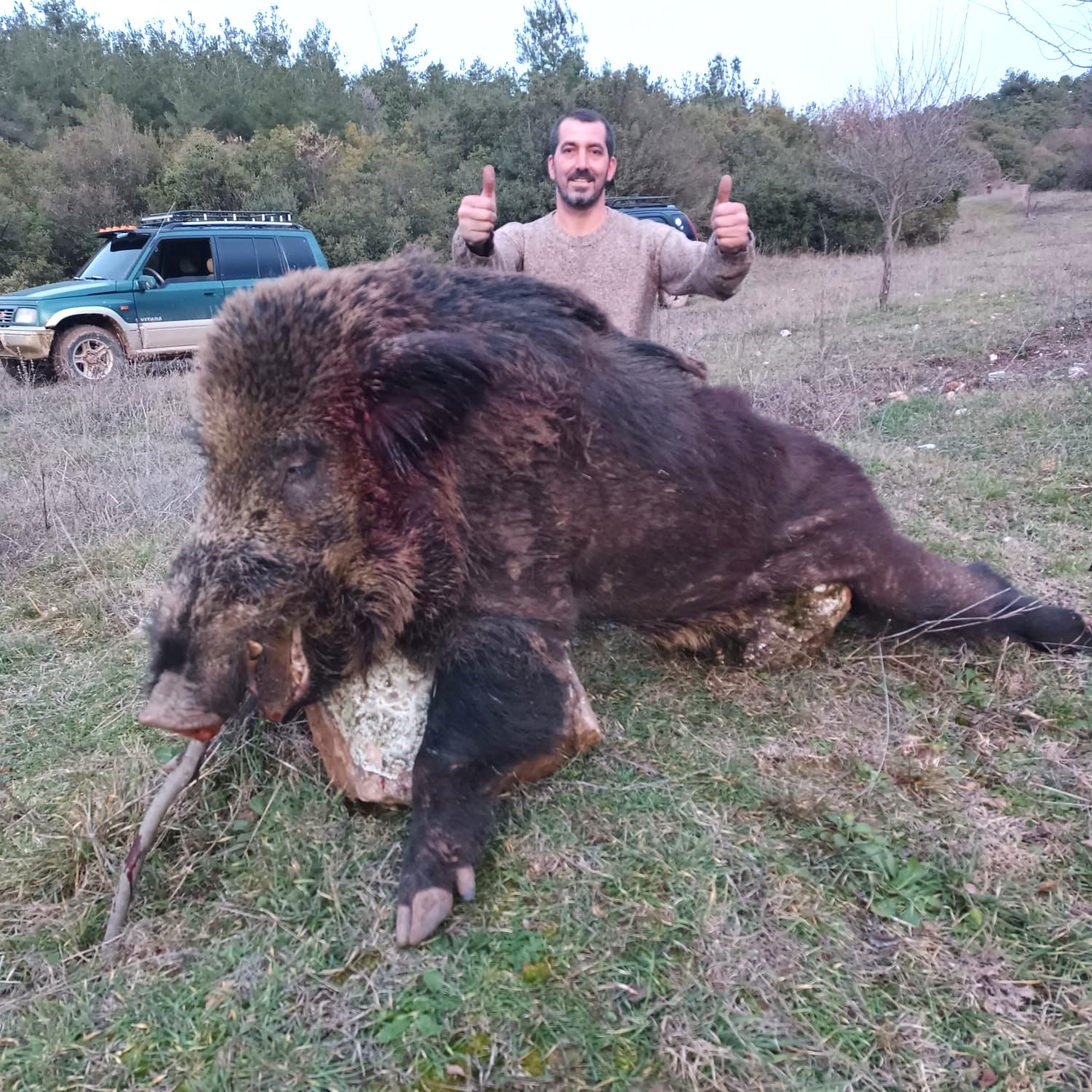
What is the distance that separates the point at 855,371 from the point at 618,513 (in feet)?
25.0

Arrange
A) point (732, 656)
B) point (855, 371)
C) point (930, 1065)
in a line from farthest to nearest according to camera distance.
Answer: point (855, 371), point (732, 656), point (930, 1065)

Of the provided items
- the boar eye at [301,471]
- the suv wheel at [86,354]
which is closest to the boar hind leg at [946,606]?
the boar eye at [301,471]

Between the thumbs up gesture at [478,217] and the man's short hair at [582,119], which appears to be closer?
the thumbs up gesture at [478,217]

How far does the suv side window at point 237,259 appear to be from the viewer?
1391 cm

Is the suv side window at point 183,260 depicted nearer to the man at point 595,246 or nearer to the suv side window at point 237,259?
the suv side window at point 237,259

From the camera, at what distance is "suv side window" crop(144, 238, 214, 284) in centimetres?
1338

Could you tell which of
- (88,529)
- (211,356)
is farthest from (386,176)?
(211,356)

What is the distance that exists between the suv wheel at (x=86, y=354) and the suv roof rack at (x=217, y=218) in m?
2.50

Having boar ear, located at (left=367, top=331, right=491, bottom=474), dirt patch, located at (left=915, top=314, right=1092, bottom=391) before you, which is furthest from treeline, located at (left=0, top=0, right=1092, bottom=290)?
boar ear, located at (left=367, top=331, right=491, bottom=474)

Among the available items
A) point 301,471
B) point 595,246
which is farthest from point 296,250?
point 301,471

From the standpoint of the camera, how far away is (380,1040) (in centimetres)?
200

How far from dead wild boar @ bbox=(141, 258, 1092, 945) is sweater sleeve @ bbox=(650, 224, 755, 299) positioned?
1071mm

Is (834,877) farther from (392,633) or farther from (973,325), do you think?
(973,325)

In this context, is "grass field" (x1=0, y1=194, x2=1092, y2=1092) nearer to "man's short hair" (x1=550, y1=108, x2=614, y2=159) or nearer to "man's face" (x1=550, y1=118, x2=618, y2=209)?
"man's face" (x1=550, y1=118, x2=618, y2=209)
